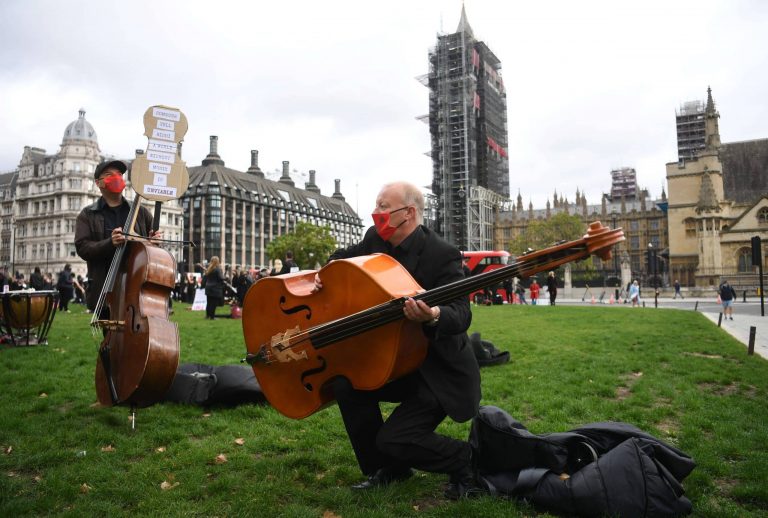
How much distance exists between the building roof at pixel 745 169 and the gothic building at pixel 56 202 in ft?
292

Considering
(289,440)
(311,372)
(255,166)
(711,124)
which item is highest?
(255,166)

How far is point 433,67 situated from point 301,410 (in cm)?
8744

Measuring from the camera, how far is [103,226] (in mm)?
5820

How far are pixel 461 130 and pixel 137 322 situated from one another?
81999 mm

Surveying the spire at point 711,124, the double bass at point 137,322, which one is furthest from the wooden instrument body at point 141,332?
the spire at point 711,124

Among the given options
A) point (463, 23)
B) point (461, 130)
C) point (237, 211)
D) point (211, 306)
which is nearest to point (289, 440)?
point (211, 306)

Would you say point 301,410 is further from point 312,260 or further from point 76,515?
point 312,260

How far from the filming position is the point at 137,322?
4.81 meters

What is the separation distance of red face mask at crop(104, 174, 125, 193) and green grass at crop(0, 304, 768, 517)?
2.55 meters

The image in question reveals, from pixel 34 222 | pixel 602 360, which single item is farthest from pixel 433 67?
pixel 602 360

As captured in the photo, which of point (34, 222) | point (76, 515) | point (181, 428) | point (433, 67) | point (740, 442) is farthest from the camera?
point (34, 222)

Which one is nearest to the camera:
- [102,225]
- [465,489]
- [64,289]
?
[465,489]

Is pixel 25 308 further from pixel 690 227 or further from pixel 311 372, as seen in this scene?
pixel 690 227

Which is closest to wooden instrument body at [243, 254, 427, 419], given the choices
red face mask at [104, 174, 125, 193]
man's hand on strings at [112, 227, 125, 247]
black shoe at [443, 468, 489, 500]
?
black shoe at [443, 468, 489, 500]
